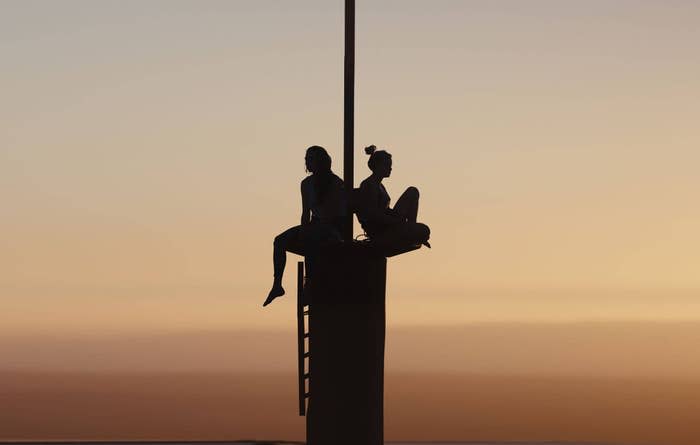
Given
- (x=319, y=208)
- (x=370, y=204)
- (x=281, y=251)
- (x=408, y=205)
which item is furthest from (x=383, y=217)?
(x=281, y=251)

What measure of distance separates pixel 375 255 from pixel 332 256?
70cm

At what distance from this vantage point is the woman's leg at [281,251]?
21.0 m

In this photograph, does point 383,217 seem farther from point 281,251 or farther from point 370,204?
point 281,251

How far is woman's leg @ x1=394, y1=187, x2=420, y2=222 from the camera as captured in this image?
2120 centimetres

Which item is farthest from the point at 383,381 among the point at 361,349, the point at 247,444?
the point at 247,444

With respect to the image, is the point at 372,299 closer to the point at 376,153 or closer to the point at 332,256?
the point at 332,256

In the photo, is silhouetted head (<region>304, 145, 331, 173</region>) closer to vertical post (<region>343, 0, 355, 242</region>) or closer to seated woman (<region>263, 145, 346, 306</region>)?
seated woman (<region>263, 145, 346, 306</region>)

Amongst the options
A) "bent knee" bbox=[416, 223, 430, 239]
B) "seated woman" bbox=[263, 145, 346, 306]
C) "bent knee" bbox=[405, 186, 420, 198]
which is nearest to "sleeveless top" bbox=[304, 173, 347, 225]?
"seated woman" bbox=[263, 145, 346, 306]

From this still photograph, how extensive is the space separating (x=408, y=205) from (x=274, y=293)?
103 inches

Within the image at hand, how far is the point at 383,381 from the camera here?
69.9 feet

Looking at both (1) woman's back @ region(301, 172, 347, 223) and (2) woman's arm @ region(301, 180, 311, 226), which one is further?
(2) woman's arm @ region(301, 180, 311, 226)

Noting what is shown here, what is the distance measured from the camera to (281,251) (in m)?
21.1

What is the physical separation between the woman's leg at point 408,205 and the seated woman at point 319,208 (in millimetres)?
976

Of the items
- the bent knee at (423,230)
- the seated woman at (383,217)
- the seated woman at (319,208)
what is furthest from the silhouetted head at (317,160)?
the bent knee at (423,230)
